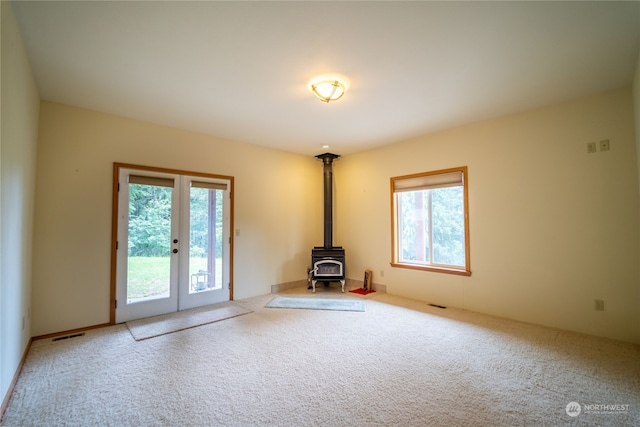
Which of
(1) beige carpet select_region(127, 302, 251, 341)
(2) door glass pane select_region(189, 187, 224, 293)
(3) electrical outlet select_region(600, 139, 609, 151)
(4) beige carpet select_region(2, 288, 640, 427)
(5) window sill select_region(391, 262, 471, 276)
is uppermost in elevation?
(3) electrical outlet select_region(600, 139, 609, 151)

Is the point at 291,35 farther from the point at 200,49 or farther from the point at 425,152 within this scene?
the point at 425,152

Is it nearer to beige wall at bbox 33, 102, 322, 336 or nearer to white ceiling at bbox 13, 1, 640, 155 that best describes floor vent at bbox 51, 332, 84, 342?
beige wall at bbox 33, 102, 322, 336

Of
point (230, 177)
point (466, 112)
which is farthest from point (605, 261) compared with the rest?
point (230, 177)

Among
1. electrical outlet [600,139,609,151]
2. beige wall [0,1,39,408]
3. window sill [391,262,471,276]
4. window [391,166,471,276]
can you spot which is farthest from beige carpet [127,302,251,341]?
electrical outlet [600,139,609,151]

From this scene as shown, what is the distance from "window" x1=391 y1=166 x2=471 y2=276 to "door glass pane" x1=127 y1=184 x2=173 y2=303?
3.66 metres

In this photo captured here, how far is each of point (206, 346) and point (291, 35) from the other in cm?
300

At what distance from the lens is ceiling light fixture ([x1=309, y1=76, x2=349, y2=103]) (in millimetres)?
2732

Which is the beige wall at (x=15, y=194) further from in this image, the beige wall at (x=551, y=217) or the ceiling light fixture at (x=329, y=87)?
the beige wall at (x=551, y=217)

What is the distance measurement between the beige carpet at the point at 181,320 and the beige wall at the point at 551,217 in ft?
9.85

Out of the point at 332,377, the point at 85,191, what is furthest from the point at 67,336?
the point at 332,377

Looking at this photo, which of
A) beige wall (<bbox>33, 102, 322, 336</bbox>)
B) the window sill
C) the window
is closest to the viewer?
beige wall (<bbox>33, 102, 322, 336</bbox>)

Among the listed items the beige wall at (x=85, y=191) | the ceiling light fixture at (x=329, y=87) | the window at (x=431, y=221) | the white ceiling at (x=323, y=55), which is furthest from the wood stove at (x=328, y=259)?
the ceiling light fixture at (x=329, y=87)

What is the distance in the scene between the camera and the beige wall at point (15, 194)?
1851 mm

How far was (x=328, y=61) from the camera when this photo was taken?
243 centimetres
